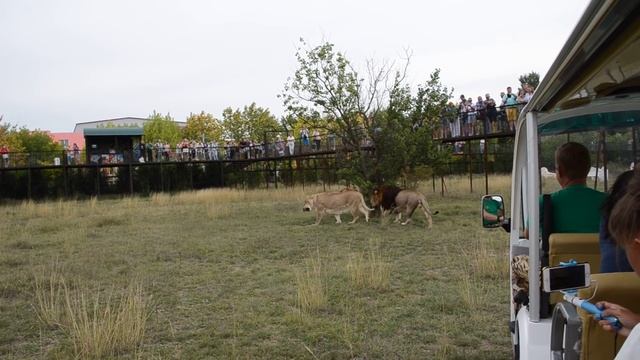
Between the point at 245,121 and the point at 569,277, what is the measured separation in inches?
2560

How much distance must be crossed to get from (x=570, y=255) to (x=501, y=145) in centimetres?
3109

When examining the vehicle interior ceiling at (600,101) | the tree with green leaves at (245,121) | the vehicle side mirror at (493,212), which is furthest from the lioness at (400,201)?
the tree with green leaves at (245,121)

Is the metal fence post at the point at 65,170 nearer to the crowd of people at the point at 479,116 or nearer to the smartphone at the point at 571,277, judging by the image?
the crowd of people at the point at 479,116

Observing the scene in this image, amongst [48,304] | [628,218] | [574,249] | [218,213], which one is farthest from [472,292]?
[218,213]

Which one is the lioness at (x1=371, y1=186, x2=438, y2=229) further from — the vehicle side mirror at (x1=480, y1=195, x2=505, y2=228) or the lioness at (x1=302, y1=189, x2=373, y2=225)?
the vehicle side mirror at (x1=480, y1=195, x2=505, y2=228)

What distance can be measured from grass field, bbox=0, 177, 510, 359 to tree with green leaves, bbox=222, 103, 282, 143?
49285 millimetres

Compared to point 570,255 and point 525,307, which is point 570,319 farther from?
point 525,307

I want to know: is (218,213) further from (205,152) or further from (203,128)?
(203,128)

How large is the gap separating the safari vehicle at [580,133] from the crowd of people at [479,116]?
1778 centimetres

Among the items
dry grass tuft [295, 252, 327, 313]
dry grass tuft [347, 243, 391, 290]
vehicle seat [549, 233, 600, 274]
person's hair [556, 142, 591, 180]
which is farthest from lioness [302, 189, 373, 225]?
vehicle seat [549, 233, 600, 274]

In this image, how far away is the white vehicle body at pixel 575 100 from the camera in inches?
66.0

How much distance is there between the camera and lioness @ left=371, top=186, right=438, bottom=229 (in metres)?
15.9

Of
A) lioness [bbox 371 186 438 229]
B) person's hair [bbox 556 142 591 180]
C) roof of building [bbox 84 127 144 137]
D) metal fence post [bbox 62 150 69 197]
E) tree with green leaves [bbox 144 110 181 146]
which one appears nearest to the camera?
person's hair [bbox 556 142 591 180]

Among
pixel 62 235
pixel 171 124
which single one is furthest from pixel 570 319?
pixel 171 124
